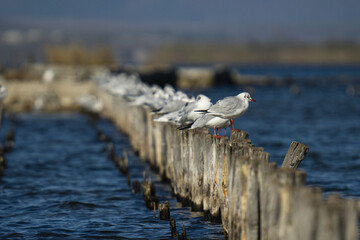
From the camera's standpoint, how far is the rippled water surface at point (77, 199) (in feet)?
30.1

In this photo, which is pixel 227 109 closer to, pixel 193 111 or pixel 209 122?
pixel 209 122

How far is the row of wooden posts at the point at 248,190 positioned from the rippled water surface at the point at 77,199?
1.51 feet

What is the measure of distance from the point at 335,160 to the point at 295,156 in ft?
29.9

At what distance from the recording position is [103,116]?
28.6 metres

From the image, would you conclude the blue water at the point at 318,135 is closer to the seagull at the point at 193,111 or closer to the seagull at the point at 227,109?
the seagull at the point at 193,111

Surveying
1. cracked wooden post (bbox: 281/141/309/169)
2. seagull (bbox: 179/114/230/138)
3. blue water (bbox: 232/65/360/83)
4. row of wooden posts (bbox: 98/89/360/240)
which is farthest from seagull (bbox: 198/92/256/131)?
blue water (bbox: 232/65/360/83)

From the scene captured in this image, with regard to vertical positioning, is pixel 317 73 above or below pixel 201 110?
above

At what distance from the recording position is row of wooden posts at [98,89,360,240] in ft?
16.7

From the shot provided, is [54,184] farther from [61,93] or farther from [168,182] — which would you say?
[61,93]

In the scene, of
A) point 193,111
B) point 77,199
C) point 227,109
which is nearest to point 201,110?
point 227,109

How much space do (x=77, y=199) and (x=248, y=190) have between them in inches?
208

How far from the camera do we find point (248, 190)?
268 inches

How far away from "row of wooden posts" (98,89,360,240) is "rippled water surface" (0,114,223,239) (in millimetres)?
460

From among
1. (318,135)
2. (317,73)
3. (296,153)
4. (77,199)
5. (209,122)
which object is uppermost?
(317,73)
